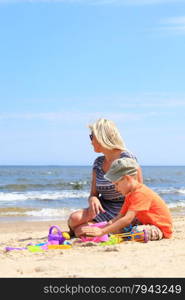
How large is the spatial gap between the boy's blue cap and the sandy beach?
0.72 m

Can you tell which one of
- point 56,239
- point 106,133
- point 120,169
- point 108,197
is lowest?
point 56,239

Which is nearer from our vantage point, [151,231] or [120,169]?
[120,169]

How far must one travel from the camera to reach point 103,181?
19.1 ft

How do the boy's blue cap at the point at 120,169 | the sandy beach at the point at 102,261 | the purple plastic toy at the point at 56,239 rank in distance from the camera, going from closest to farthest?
the sandy beach at the point at 102,261
the boy's blue cap at the point at 120,169
the purple plastic toy at the point at 56,239

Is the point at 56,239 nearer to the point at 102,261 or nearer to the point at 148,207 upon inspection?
the point at 148,207

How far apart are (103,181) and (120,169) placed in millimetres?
764

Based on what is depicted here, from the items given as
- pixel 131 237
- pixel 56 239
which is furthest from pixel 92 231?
pixel 56 239

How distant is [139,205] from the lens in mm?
5195

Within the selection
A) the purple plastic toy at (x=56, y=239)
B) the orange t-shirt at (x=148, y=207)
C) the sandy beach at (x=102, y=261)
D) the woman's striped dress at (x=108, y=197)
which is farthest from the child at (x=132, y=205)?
the woman's striped dress at (x=108, y=197)

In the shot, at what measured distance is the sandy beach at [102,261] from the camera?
149 inches

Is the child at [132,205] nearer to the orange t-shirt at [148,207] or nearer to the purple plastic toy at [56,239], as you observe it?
the orange t-shirt at [148,207]

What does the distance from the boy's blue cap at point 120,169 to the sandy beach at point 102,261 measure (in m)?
0.72

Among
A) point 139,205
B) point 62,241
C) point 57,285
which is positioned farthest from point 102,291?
point 62,241

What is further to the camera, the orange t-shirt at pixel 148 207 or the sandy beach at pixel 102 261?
Answer: the orange t-shirt at pixel 148 207
